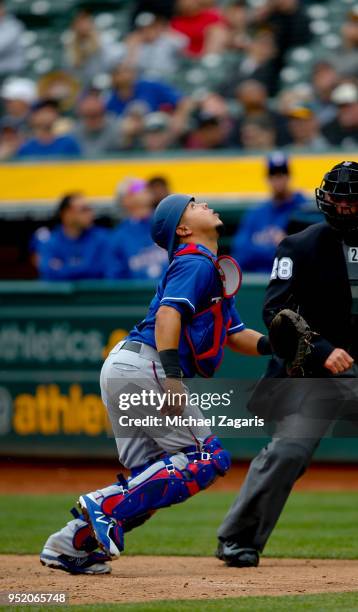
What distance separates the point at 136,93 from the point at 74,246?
2.98 metres

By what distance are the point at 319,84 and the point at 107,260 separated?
2928mm

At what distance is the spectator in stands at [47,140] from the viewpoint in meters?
13.0

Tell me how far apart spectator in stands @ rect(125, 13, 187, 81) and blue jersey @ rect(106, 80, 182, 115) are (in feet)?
0.84

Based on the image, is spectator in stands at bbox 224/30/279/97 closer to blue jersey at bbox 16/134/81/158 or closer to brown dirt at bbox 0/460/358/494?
blue jersey at bbox 16/134/81/158

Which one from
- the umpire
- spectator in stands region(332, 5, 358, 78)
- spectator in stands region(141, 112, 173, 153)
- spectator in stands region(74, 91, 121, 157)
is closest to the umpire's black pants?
the umpire

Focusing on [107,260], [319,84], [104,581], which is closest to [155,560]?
[104,581]

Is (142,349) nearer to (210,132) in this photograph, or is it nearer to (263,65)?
(210,132)

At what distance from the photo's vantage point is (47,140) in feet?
43.3

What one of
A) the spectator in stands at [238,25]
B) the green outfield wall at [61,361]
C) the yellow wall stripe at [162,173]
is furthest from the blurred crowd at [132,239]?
the spectator in stands at [238,25]

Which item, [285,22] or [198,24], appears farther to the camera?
[198,24]

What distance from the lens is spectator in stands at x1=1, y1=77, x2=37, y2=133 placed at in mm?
14067

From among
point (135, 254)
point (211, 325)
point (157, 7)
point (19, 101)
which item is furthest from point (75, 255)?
point (211, 325)

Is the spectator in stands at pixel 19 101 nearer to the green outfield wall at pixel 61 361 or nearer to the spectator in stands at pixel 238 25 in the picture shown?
the spectator in stands at pixel 238 25

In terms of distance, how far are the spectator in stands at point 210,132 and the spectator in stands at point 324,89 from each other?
3.14ft
